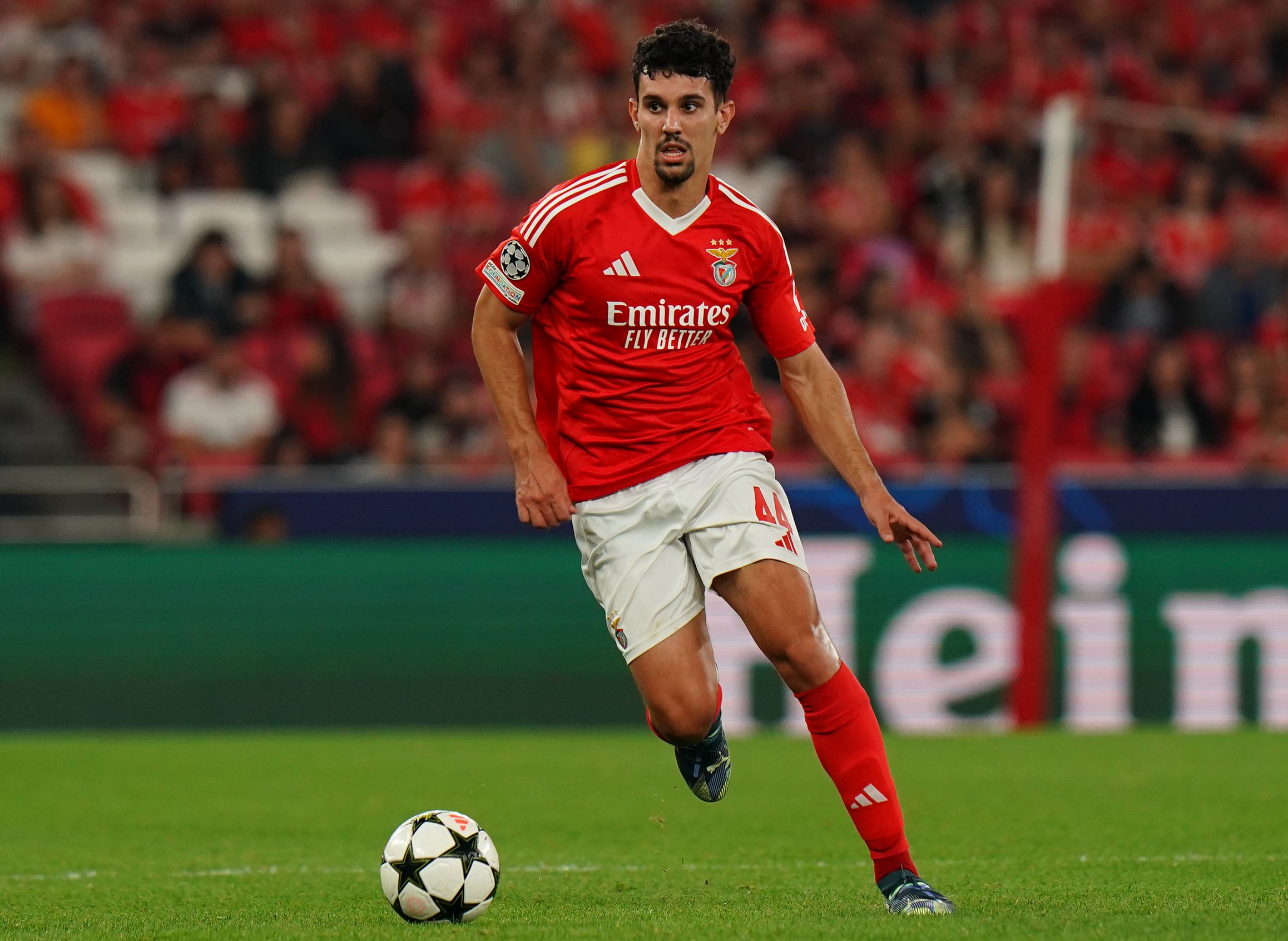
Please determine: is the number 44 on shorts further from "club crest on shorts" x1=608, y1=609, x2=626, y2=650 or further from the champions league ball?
the champions league ball

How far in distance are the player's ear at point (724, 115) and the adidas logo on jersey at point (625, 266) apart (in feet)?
1.44

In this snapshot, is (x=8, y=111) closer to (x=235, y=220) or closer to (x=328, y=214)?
(x=235, y=220)

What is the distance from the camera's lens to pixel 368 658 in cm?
1176

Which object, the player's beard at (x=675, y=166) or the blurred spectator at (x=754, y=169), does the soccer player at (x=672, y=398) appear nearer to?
the player's beard at (x=675, y=166)

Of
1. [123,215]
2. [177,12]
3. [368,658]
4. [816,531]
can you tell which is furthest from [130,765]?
[177,12]

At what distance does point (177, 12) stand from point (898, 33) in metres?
6.30

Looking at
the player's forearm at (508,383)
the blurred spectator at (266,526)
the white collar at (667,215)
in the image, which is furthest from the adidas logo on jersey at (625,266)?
the blurred spectator at (266,526)

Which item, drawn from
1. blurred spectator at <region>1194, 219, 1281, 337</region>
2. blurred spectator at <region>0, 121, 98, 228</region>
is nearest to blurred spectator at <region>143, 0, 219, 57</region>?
blurred spectator at <region>0, 121, 98, 228</region>

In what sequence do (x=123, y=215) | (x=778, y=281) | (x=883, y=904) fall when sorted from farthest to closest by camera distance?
(x=123, y=215)
(x=778, y=281)
(x=883, y=904)

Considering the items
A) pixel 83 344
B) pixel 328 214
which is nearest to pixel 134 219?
pixel 328 214

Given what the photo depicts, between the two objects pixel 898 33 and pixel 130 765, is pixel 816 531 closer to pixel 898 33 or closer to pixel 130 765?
pixel 130 765

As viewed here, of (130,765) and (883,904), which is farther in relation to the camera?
(130,765)

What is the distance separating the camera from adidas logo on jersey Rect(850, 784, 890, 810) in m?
5.19

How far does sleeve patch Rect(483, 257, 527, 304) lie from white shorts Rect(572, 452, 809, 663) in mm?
642
